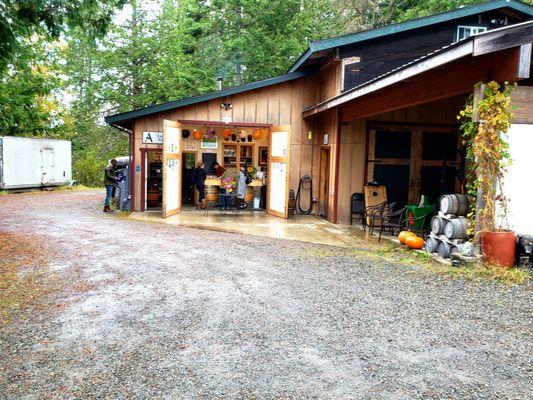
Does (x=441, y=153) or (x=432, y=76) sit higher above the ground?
(x=432, y=76)

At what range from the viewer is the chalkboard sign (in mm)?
14312

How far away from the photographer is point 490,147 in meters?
6.36

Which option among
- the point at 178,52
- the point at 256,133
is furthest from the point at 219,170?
the point at 178,52

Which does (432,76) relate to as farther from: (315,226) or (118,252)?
(118,252)

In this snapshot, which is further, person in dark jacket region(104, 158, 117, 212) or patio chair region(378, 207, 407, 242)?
person in dark jacket region(104, 158, 117, 212)

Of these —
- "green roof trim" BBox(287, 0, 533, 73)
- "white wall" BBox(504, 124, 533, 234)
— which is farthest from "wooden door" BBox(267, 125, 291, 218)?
"white wall" BBox(504, 124, 533, 234)

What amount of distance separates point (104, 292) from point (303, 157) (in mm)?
8839

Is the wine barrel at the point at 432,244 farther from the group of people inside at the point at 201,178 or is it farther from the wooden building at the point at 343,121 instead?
the group of people inside at the point at 201,178

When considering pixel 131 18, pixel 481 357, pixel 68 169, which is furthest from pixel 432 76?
pixel 131 18

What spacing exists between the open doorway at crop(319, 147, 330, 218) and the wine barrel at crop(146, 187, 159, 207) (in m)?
4.89

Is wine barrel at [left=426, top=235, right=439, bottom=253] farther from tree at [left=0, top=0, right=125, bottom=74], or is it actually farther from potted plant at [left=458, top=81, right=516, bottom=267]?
tree at [left=0, top=0, right=125, bottom=74]

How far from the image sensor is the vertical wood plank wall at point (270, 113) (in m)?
Result: 12.7

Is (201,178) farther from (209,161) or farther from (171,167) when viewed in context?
(171,167)

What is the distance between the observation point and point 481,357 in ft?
12.3
